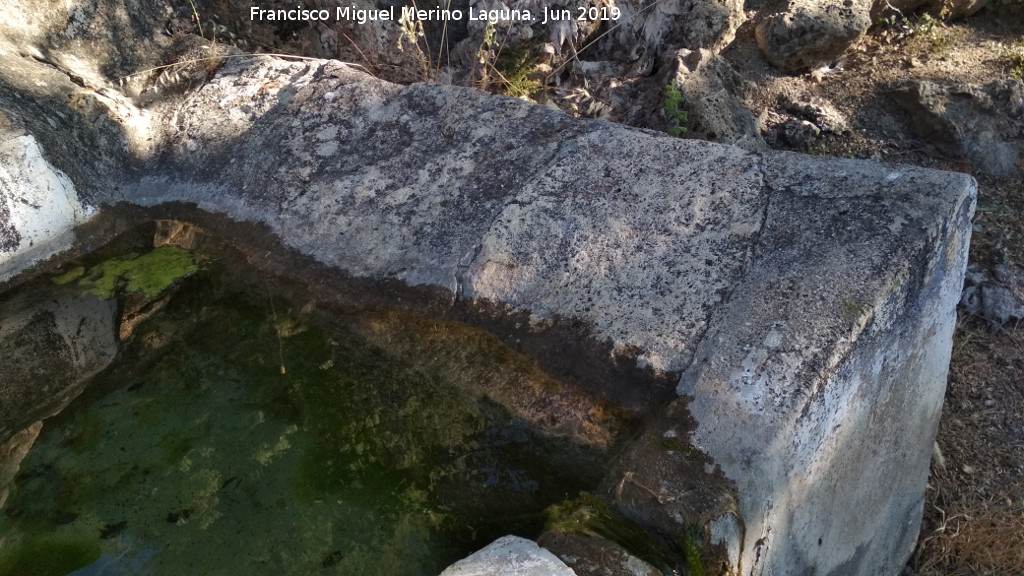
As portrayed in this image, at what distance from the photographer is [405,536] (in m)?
1.62

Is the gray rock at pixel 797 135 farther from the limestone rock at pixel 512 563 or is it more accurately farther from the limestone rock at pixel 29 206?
the limestone rock at pixel 29 206

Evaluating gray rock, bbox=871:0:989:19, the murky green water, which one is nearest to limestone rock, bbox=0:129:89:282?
Result: the murky green water

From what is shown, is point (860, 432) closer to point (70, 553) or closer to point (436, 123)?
point (436, 123)

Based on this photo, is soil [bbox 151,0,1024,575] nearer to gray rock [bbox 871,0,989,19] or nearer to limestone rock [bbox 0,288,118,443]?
gray rock [bbox 871,0,989,19]

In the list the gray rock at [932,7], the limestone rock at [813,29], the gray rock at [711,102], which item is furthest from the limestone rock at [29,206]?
the gray rock at [932,7]

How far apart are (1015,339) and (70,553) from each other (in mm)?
2553

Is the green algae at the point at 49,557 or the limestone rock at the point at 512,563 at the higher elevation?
the limestone rock at the point at 512,563

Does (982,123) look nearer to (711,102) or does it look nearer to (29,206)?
(711,102)

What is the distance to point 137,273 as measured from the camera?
7.32ft

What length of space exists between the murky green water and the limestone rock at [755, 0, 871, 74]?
2202 millimetres

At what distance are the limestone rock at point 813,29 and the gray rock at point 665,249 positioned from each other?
164cm

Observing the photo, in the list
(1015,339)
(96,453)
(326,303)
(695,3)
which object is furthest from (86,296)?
(1015,339)

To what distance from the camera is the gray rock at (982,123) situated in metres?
2.93

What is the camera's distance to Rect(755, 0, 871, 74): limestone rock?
3242mm
